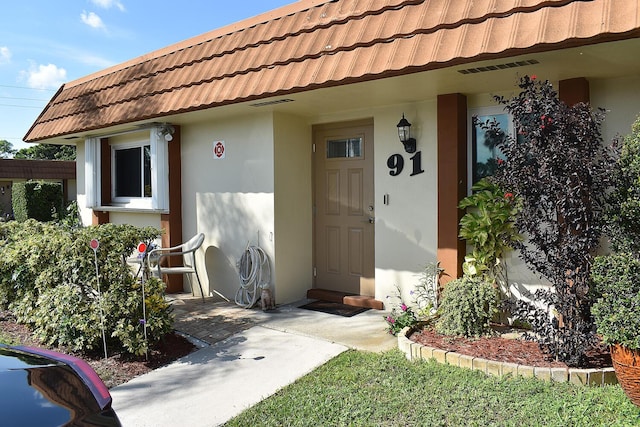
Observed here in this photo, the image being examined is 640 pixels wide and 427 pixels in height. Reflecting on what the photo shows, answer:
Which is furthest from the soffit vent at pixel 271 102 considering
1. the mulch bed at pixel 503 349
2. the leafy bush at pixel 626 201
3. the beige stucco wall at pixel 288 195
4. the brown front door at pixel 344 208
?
the leafy bush at pixel 626 201

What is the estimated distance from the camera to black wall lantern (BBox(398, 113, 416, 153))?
5838 mm

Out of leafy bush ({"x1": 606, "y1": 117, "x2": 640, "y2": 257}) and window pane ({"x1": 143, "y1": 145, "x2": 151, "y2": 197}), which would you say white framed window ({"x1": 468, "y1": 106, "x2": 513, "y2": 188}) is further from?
window pane ({"x1": 143, "y1": 145, "x2": 151, "y2": 197})

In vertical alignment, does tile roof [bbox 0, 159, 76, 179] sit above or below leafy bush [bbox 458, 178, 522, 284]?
above

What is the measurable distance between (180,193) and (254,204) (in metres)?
1.77

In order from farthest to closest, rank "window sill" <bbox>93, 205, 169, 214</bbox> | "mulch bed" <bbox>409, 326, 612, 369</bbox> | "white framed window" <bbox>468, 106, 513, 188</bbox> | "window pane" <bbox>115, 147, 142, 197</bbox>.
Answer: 1. "window pane" <bbox>115, 147, 142, 197</bbox>
2. "window sill" <bbox>93, 205, 169, 214</bbox>
3. "white framed window" <bbox>468, 106, 513, 188</bbox>
4. "mulch bed" <bbox>409, 326, 612, 369</bbox>

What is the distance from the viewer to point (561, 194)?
3.72m

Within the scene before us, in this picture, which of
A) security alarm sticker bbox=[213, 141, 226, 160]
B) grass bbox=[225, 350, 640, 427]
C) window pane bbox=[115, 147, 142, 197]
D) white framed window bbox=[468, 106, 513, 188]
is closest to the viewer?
grass bbox=[225, 350, 640, 427]

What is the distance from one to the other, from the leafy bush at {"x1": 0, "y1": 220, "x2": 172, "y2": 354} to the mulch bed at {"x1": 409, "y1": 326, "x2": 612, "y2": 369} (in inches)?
106

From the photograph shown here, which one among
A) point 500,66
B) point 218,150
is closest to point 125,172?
point 218,150

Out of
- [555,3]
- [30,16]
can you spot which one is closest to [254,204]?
[555,3]

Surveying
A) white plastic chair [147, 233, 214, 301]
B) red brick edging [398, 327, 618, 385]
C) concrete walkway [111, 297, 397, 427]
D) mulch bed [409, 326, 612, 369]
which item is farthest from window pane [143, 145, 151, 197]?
red brick edging [398, 327, 618, 385]

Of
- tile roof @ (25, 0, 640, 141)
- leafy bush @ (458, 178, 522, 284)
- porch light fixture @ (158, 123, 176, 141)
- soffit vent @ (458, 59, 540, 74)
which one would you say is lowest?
leafy bush @ (458, 178, 522, 284)

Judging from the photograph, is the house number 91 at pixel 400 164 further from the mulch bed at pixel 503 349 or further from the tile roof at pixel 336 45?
the mulch bed at pixel 503 349

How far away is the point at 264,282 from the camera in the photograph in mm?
6664
